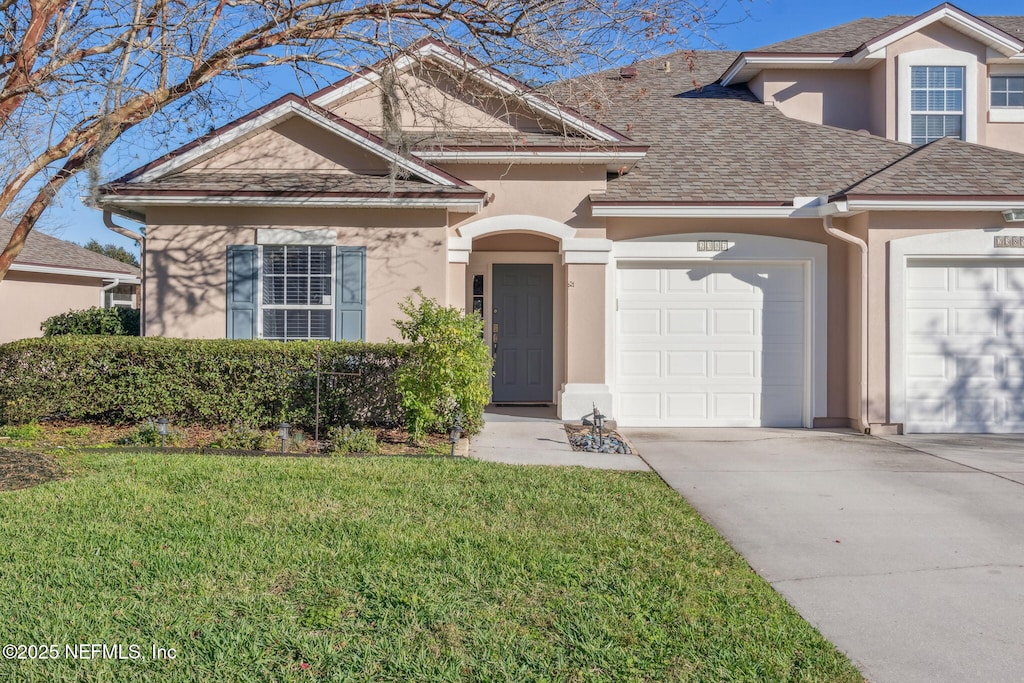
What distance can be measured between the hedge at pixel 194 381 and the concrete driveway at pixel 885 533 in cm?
371

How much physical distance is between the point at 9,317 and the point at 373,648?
18973 mm

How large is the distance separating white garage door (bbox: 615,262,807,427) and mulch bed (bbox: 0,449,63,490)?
735cm

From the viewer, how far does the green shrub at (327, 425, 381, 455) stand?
28.9 ft

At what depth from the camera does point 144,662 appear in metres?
3.65

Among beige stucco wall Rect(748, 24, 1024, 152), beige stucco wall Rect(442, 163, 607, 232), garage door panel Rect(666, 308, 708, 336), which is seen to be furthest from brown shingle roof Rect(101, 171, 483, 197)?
beige stucco wall Rect(748, 24, 1024, 152)

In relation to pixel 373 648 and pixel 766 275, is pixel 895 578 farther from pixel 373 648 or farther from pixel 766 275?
pixel 766 275

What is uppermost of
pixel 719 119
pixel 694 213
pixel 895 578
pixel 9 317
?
pixel 719 119

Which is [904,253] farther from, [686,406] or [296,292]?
[296,292]

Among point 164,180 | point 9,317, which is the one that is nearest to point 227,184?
point 164,180

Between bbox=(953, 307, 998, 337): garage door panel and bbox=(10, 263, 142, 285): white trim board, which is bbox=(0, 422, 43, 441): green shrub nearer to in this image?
bbox=(10, 263, 142, 285): white trim board

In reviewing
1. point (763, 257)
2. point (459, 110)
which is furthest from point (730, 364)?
point (459, 110)

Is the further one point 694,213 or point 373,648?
point 694,213

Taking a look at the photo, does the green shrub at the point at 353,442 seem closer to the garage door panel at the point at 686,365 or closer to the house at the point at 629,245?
the house at the point at 629,245

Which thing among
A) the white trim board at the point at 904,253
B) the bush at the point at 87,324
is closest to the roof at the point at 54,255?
the bush at the point at 87,324
